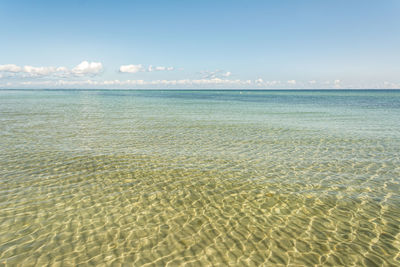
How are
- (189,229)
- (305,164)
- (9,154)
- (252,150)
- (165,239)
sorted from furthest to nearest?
1. (252,150)
2. (9,154)
3. (305,164)
4. (189,229)
5. (165,239)

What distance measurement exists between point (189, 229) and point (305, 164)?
752 cm

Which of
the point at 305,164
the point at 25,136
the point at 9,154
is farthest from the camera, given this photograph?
the point at 25,136

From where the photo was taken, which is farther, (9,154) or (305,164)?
(9,154)

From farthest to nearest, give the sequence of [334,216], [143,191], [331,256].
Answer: [143,191]
[334,216]
[331,256]

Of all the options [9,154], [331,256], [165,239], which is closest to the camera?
[331,256]

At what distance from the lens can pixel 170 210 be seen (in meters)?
7.68

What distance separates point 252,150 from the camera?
1434cm

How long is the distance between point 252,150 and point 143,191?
747 centimetres

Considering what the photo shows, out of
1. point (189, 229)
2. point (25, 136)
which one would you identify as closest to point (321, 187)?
point (189, 229)

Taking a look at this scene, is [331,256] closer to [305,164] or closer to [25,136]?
[305,164]

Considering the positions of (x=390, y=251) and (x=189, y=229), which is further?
(x=189, y=229)

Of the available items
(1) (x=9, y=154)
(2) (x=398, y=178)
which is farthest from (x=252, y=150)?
(1) (x=9, y=154)

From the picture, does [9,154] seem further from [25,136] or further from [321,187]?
[321,187]

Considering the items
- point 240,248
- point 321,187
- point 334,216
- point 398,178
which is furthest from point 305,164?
point 240,248
